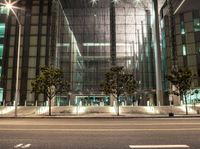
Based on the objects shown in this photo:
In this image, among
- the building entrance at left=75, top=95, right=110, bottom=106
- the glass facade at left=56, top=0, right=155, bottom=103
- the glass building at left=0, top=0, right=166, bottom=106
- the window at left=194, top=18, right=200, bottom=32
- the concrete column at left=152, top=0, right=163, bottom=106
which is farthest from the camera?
the glass facade at left=56, top=0, right=155, bottom=103

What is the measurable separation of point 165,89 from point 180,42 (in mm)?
9645

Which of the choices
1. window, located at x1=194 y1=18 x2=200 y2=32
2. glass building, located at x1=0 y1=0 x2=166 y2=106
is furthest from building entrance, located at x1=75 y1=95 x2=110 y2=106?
window, located at x1=194 y1=18 x2=200 y2=32

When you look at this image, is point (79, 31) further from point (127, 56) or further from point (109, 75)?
point (109, 75)

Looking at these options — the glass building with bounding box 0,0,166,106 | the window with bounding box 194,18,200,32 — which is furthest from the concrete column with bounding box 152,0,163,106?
the window with bounding box 194,18,200,32

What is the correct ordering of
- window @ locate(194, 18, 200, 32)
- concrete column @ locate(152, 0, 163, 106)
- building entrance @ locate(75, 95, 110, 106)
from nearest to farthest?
1. concrete column @ locate(152, 0, 163, 106)
2. window @ locate(194, 18, 200, 32)
3. building entrance @ locate(75, 95, 110, 106)

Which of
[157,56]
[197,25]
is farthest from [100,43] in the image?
[197,25]

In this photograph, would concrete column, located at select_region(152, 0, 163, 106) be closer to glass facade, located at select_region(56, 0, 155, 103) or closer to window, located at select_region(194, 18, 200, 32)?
glass facade, located at select_region(56, 0, 155, 103)

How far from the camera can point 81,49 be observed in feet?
181

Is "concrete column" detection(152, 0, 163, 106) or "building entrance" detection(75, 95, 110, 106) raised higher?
"concrete column" detection(152, 0, 163, 106)

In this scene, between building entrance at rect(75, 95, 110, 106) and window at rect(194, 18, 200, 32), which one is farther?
building entrance at rect(75, 95, 110, 106)

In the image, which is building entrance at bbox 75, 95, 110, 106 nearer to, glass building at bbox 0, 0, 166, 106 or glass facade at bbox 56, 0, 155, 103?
glass building at bbox 0, 0, 166, 106

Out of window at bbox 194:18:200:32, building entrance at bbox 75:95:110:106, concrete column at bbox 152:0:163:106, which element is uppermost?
window at bbox 194:18:200:32

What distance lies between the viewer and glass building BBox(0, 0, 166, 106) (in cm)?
5322

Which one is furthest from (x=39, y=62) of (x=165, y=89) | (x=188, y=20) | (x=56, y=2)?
(x=188, y=20)
